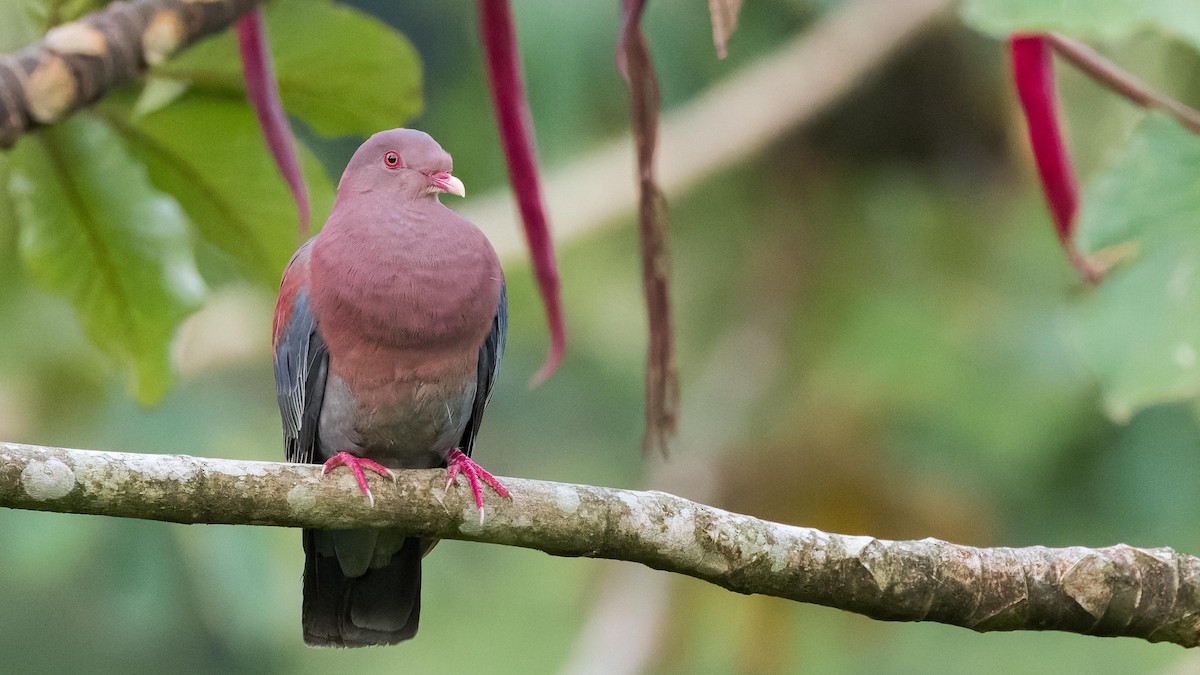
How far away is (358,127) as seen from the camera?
7.22 ft

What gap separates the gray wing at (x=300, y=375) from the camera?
2057 millimetres

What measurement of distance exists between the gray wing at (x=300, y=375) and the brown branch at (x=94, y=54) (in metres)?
0.38

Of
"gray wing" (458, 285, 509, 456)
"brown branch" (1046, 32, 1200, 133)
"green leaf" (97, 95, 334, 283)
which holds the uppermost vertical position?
"brown branch" (1046, 32, 1200, 133)

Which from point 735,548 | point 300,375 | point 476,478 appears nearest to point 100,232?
point 300,375

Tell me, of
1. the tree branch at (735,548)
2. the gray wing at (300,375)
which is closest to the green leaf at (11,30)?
the gray wing at (300,375)

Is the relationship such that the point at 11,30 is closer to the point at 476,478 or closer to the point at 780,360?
the point at 476,478

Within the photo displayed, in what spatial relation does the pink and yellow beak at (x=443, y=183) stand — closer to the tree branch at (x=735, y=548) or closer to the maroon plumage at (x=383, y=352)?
the maroon plumage at (x=383, y=352)

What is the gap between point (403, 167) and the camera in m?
1.92

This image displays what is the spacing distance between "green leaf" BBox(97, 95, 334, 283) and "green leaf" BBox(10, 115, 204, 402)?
3 centimetres

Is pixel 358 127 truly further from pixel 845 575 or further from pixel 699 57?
pixel 699 57

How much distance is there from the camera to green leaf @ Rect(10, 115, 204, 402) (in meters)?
2.08

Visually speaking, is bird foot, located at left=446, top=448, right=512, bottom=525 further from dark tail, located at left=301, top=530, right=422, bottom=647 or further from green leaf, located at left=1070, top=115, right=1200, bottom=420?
green leaf, located at left=1070, top=115, right=1200, bottom=420

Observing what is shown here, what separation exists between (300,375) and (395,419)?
17 cm

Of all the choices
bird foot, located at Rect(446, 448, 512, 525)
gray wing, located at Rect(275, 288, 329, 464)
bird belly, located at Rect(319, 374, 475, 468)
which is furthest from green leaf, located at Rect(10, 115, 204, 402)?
bird foot, located at Rect(446, 448, 512, 525)
